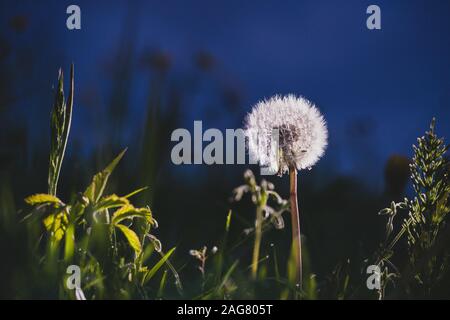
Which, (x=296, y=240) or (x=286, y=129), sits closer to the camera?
(x=296, y=240)

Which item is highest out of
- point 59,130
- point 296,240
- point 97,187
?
point 59,130

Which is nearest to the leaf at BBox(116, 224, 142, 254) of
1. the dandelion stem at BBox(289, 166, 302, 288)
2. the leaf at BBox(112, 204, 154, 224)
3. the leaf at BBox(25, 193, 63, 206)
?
the leaf at BBox(112, 204, 154, 224)

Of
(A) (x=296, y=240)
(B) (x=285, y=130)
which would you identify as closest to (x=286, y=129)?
(B) (x=285, y=130)

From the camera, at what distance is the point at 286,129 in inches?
59.2

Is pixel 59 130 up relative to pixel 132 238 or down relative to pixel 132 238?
up

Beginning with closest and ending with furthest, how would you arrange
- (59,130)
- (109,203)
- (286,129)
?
(109,203) → (59,130) → (286,129)

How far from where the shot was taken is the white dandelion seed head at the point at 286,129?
4.84 feet

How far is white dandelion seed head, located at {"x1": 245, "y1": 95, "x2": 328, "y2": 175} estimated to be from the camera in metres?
1.47

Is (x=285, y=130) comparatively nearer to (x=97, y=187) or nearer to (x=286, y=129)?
(x=286, y=129)

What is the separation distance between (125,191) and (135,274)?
70 centimetres
